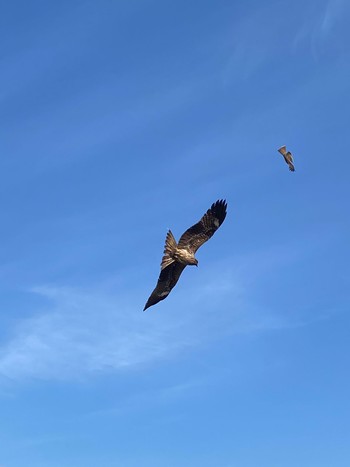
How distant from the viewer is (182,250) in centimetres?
6644

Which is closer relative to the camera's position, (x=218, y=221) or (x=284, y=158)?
(x=218, y=221)

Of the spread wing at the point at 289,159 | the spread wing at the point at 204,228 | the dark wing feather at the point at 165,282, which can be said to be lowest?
the dark wing feather at the point at 165,282

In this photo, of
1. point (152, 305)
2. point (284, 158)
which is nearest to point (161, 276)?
point (152, 305)

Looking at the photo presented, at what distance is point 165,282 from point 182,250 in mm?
2163

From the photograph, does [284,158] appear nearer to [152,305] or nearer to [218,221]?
[218,221]

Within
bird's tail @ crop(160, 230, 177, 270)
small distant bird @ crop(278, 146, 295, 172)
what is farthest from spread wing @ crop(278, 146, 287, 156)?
bird's tail @ crop(160, 230, 177, 270)

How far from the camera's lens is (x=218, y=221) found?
67938 mm

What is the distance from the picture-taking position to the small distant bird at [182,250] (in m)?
66.2

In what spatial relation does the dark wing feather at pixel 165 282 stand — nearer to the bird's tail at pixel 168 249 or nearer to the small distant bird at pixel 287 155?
the bird's tail at pixel 168 249

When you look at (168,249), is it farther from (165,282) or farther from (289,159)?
(289,159)

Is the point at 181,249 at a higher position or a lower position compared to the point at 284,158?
lower

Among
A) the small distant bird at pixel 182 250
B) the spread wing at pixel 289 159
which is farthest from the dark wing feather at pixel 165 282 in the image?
the spread wing at pixel 289 159

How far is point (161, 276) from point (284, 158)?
11431mm

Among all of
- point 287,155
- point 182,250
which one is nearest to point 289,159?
point 287,155
